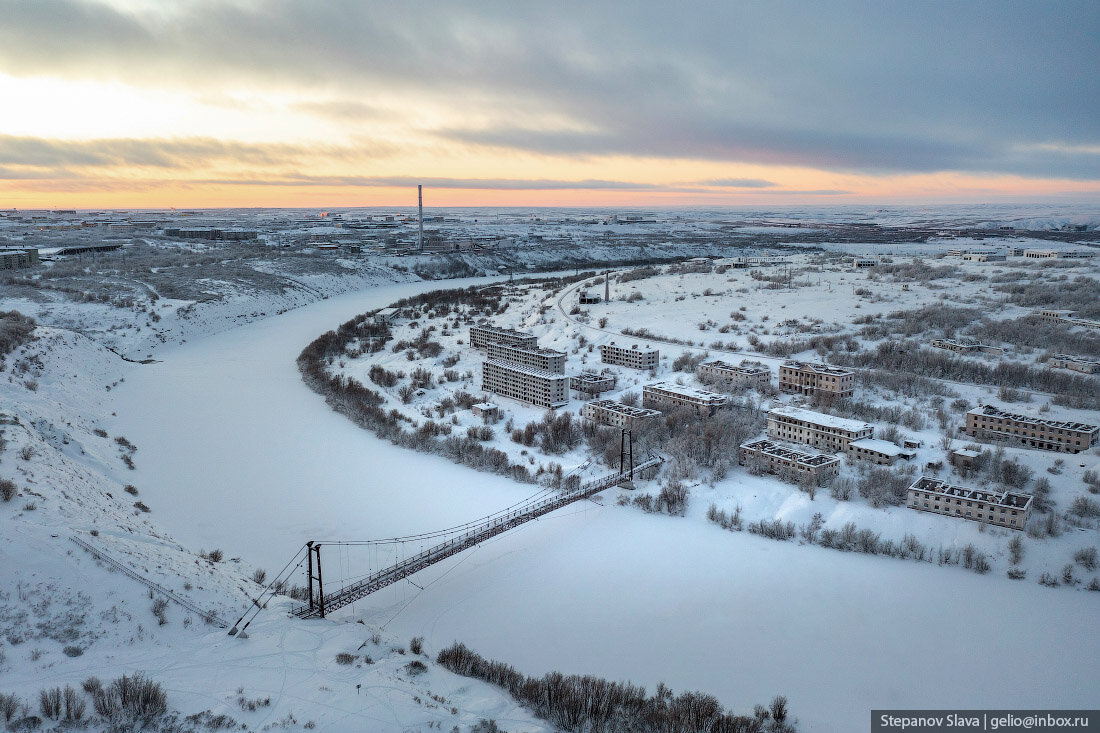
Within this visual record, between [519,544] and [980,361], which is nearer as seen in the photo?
[519,544]

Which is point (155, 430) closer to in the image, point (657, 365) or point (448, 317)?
point (657, 365)

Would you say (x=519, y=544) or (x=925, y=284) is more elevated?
(x=925, y=284)

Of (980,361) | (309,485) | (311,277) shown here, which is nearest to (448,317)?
(311,277)

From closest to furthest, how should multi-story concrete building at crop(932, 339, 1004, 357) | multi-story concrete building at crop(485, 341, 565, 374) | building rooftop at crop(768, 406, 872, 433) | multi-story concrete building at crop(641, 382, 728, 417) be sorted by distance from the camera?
building rooftop at crop(768, 406, 872, 433)
multi-story concrete building at crop(641, 382, 728, 417)
multi-story concrete building at crop(932, 339, 1004, 357)
multi-story concrete building at crop(485, 341, 565, 374)

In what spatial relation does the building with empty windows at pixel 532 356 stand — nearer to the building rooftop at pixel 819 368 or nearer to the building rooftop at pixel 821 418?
the building rooftop at pixel 819 368

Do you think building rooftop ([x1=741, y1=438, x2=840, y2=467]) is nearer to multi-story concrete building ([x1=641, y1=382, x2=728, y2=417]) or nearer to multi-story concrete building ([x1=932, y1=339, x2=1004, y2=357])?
multi-story concrete building ([x1=641, y1=382, x2=728, y2=417])

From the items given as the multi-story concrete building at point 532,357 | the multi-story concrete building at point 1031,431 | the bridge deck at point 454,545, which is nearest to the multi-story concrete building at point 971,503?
the multi-story concrete building at point 1031,431

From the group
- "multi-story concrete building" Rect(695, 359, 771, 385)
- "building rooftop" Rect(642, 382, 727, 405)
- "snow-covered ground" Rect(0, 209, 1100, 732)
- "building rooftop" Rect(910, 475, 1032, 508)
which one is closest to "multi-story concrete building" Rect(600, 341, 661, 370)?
"multi-story concrete building" Rect(695, 359, 771, 385)
